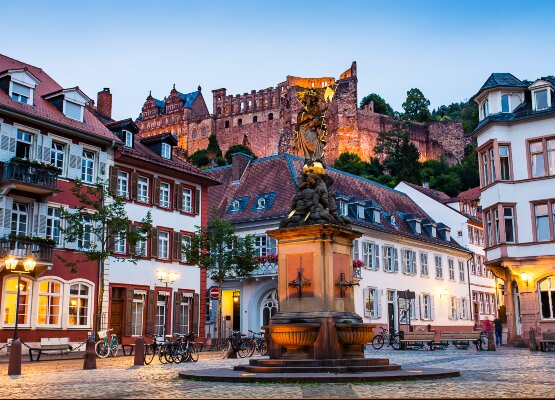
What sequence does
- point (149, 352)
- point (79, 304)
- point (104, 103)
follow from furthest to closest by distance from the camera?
point (104, 103) < point (79, 304) < point (149, 352)

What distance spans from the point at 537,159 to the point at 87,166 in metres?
20.2

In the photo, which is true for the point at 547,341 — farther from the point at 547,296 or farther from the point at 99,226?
the point at 99,226

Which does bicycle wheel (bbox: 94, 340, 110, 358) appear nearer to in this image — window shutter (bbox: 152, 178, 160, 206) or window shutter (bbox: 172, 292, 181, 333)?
window shutter (bbox: 172, 292, 181, 333)

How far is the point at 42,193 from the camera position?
1115 inches

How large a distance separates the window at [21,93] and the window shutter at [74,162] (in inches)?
101

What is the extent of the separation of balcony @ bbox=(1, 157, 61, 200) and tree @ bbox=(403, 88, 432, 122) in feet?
310

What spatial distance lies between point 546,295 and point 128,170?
64.4ft

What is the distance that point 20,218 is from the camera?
91.7 ft

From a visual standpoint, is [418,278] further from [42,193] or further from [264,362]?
[264,362]

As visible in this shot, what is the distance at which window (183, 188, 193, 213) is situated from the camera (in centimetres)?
3667

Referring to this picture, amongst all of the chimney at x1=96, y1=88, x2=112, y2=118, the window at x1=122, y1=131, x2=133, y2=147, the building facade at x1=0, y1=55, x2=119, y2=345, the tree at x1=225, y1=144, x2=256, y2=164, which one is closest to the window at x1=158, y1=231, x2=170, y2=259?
the building facade at x1=0, y1=55, x2=119, y2=345

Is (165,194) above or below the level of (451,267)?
above

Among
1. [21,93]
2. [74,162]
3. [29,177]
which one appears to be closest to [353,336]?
[29,177]

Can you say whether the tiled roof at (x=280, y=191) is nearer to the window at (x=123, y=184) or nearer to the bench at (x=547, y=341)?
the window at (x=123, y=184)
